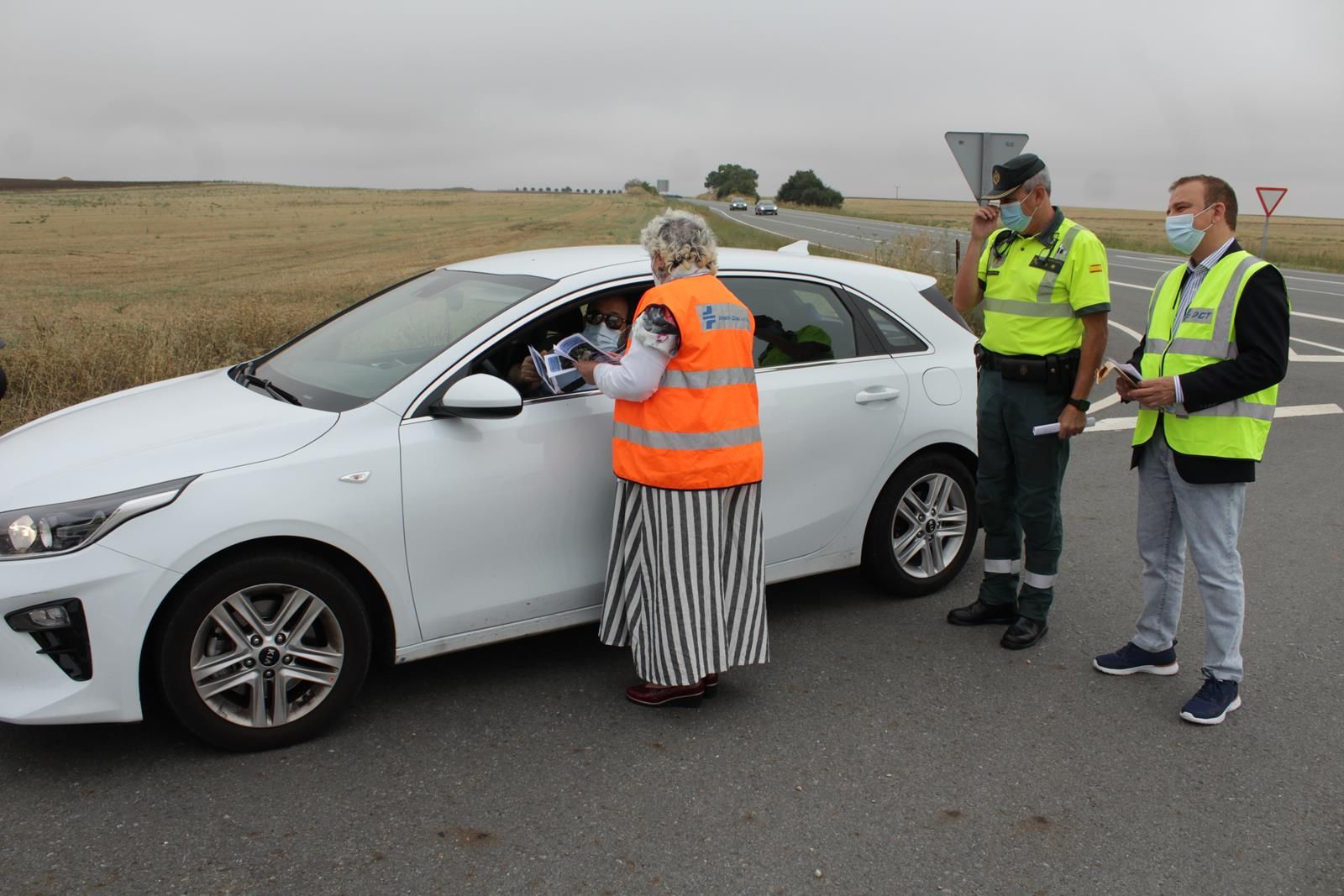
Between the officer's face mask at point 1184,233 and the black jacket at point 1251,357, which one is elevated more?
the officer's face mask at point 1184,233

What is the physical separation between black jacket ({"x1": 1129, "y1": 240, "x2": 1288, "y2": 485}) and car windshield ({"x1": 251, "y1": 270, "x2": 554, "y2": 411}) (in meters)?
2.35

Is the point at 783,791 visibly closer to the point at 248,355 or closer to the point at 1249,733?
the point at 1249,733

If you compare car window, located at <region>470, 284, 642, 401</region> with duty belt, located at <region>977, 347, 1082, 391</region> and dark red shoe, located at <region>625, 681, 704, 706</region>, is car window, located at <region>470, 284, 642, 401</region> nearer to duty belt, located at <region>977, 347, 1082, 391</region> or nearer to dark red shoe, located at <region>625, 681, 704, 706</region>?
dark red shoe, located at <region>625, 681, 704, 706</region>

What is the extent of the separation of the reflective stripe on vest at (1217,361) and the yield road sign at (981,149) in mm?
4743

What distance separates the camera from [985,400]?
180 inches

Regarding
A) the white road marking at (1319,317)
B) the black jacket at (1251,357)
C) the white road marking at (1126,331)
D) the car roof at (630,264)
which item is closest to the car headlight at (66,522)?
the car roof at (630,264)

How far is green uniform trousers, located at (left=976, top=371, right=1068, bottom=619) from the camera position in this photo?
4418 mm

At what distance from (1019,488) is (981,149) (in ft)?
15.2

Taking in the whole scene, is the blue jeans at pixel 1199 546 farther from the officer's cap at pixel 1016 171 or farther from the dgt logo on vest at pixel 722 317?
the dgt logo on vest at pixel 722 317

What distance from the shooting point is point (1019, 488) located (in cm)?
456

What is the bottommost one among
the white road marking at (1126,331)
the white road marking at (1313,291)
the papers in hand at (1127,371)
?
the white road marking at (1126,331)

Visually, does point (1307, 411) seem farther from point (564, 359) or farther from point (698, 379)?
point (564, 359)

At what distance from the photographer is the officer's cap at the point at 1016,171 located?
423 cm

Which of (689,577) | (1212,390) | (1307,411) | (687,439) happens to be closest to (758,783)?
(689,577)
